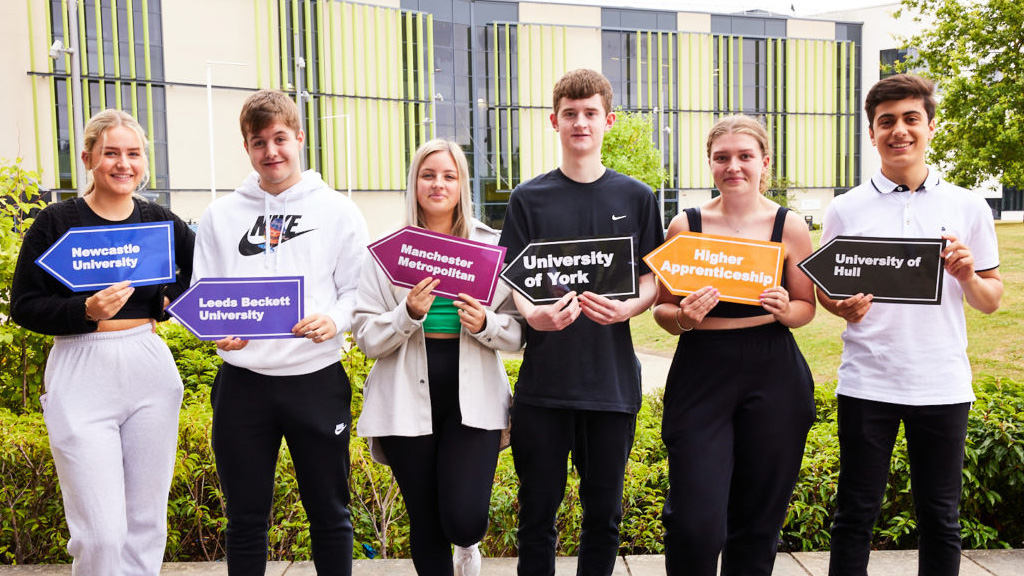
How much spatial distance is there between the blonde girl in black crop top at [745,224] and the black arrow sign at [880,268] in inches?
3.8

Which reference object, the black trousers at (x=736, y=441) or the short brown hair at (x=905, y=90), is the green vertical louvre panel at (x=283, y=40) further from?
the black trousers at (x=736, y=441)

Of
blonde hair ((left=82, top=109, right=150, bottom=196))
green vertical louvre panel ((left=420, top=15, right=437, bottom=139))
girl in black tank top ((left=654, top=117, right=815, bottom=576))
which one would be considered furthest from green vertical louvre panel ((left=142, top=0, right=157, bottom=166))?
girl in black tank top ((left=654, top=117, right=815, bottom=576))

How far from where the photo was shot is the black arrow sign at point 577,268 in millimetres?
3123

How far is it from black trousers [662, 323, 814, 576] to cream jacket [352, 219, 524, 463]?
2.43 ft

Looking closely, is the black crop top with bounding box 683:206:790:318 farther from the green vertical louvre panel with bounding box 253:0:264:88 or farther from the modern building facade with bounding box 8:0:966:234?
the green vertical louvre panel with bounding box 253:0:264:88

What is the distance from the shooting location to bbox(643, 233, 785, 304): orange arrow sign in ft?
10.00

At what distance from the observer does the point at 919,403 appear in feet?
10.3

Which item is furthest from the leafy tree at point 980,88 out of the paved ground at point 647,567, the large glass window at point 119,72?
the large glass window at point 119,72

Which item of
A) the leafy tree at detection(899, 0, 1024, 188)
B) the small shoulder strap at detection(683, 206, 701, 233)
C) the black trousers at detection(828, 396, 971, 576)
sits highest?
the leafy tree at detection(899, 0, 1024, 188)

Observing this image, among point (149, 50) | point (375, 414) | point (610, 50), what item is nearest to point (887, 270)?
point (375, 414)

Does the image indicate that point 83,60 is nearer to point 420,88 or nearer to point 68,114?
point 68,114

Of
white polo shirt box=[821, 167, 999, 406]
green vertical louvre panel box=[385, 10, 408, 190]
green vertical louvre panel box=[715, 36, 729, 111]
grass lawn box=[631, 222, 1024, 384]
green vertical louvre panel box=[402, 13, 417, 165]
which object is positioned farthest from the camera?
green vertical louvre panel box=[715, 36, 729, 111]

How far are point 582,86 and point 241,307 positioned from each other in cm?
163

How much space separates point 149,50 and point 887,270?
39.8 m
